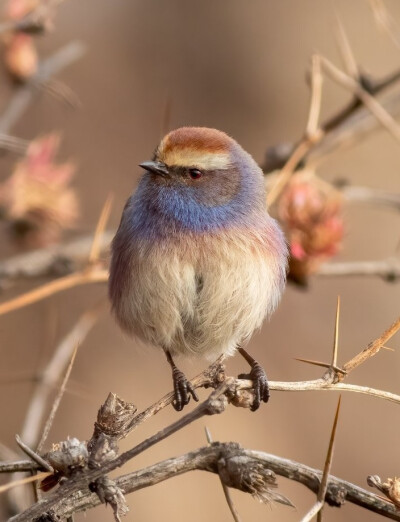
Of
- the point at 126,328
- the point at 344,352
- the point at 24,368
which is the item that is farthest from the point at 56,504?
the point at 344,352

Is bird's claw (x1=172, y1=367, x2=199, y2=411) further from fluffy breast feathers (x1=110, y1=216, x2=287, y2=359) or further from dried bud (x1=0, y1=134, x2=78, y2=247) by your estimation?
dried bud (x1=0, y1=134, x2=78, y2=247)

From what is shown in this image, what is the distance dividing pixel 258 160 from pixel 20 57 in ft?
9.98

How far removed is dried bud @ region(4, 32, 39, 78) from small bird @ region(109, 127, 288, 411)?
0.95m

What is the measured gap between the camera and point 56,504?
204cm

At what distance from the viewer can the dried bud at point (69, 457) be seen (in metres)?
2.05

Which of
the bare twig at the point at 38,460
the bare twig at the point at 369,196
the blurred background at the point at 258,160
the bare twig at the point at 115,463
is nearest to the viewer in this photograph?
the bare twig at the point at 115,463

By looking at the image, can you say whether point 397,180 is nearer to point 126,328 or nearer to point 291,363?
point 291,363

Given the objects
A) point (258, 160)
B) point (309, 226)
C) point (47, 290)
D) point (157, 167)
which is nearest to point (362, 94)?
point (309, 226)

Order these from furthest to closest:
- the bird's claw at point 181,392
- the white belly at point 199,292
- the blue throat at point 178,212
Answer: the blue throat at point 178,212
the white belly at point 199,292
the bird's claw at point 181,392

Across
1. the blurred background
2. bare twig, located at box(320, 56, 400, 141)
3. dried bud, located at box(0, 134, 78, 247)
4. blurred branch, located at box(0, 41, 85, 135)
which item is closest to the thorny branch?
bare twig, located at box(320, 56, 400, 141)

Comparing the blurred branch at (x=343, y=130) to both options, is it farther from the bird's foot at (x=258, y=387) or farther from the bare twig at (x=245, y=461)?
the bare twig at (x=245, y=461)

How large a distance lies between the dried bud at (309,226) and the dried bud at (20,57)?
1.36 meters

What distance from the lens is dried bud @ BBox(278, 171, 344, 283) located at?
12.8ft

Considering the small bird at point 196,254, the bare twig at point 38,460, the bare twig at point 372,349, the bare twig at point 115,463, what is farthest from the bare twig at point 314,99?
the bare twig at point 38,460
